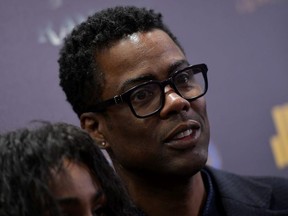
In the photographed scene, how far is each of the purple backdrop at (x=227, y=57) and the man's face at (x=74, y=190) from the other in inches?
21.6

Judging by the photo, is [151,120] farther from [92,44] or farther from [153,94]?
[92,44]

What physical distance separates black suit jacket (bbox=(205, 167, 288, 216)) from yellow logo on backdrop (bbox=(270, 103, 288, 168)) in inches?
25.9

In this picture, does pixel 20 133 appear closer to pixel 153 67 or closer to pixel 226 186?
pixel 153 67

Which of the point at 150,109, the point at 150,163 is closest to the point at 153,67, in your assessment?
the point at 150,109

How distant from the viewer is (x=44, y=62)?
1272 millimetres

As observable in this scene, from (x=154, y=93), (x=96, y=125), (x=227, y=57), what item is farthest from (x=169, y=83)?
(x=227, y=57)

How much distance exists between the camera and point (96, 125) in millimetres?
1087

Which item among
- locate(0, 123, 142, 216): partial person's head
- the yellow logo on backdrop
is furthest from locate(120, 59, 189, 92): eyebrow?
the yellow logo on backdrop

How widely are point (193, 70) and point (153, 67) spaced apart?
100mm

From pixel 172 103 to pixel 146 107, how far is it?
6 cm

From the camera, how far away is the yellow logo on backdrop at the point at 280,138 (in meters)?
1.90

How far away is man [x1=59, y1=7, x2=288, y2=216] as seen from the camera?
3.29 feet

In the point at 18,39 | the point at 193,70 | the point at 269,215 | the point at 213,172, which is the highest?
the point at 18,39

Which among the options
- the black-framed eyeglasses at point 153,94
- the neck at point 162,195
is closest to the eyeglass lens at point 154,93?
the black-framed eyeglasses at point 153,94
